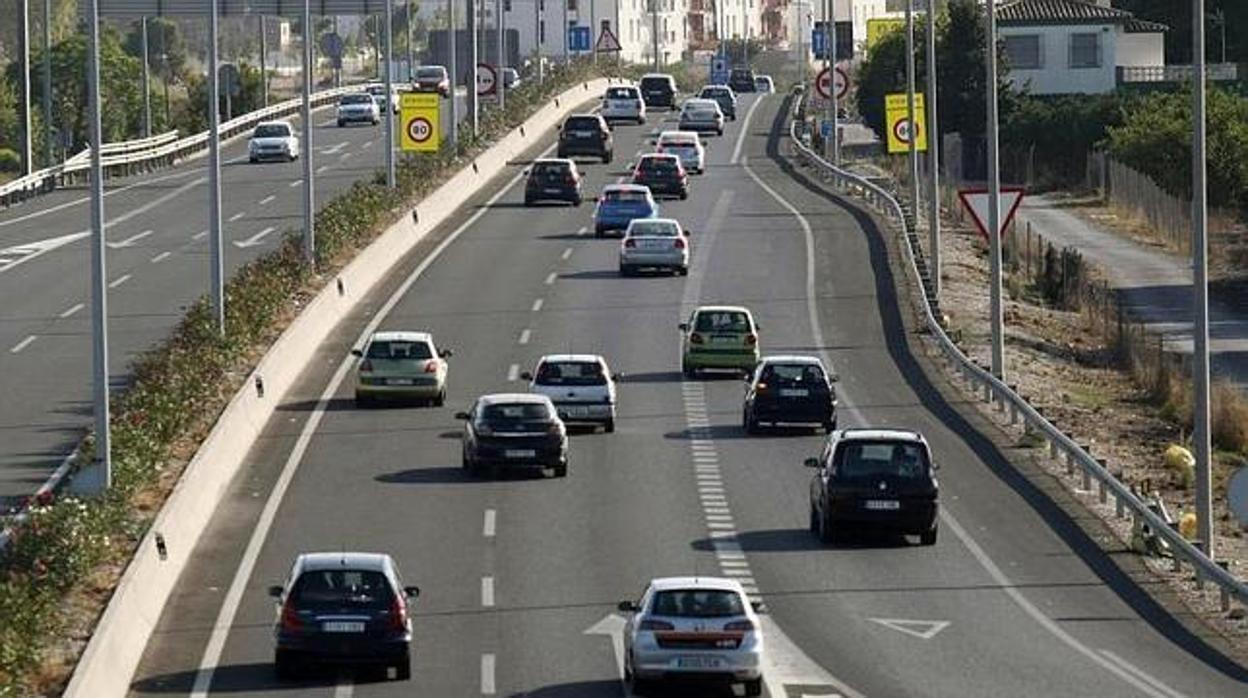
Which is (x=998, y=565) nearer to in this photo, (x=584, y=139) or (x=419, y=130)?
(x=419, y=130)

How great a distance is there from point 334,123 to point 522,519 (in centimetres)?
9659

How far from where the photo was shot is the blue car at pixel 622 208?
82.2 meters

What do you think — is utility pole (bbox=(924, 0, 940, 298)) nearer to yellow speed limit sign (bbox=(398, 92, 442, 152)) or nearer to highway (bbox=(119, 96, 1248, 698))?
highway (bbox=(119, 96, 1248, 698))

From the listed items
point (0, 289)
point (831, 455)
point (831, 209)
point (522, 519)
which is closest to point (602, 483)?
point (522, 519)

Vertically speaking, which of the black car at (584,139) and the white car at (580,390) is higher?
the black car at (584,139)

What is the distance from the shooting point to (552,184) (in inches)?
3558

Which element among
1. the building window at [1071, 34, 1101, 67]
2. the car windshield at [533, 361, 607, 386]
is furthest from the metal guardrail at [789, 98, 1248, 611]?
the building window at [1071, 34, 1101, 67]

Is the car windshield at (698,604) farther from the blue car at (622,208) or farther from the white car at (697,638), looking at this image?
the blue car at (622,208)

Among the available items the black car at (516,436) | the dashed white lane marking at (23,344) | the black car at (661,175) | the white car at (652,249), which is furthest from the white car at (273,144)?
the black car at (516,436)

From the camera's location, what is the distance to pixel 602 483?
46969 millimetres

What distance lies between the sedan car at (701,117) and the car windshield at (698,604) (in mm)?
92033

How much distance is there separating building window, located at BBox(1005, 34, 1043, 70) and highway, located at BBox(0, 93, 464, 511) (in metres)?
38.7

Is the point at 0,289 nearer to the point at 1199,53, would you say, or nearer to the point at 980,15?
the point at 1199,53

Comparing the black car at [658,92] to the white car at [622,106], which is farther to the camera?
the black car at [658,92]
